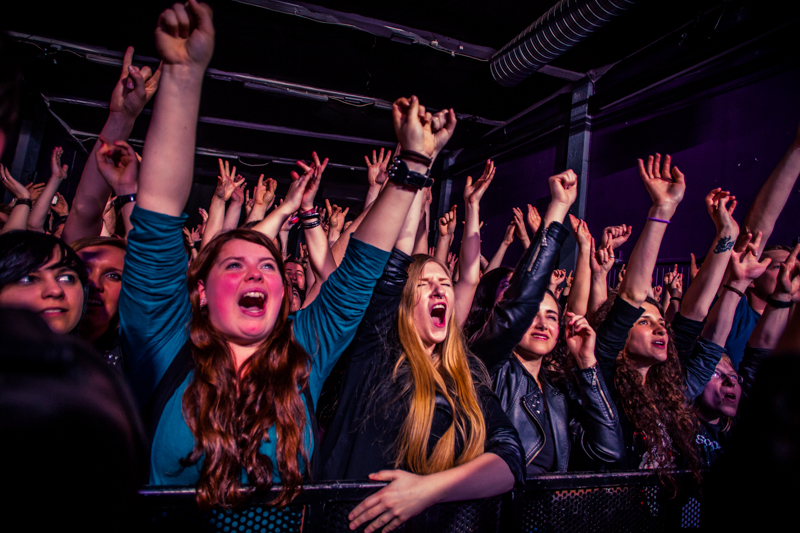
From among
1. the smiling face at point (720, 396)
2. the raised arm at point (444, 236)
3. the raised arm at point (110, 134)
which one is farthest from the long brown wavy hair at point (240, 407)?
the smiling face at point (720, 396)

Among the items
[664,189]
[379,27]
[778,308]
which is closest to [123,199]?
[664,189]

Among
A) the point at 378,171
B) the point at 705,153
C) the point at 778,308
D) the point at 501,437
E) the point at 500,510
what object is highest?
the point at 705,153

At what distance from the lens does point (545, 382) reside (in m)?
2.02

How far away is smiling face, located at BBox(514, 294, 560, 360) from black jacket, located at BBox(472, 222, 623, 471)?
0.13 metres

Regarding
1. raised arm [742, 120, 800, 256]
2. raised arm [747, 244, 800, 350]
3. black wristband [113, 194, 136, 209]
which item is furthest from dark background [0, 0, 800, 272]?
black wristband [113, 194, 136, 209]

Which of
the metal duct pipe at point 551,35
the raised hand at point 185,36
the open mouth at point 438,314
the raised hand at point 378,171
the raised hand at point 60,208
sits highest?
the metal duct pipe at point 551,35

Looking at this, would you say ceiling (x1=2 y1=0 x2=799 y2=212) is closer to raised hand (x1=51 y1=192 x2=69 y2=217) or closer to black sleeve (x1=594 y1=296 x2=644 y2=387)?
raised hand (x1=51 y1=192 x2=69 y2=217)

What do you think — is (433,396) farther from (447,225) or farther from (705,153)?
(705,153)

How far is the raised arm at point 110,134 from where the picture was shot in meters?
1.69

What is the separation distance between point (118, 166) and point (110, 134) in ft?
0.69

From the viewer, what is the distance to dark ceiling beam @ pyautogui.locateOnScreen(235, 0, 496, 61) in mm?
5008

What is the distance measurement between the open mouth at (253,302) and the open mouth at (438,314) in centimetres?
63

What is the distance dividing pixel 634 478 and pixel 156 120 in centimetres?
162

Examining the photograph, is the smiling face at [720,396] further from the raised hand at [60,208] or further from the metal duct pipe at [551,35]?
the raised hand at [60,208]
